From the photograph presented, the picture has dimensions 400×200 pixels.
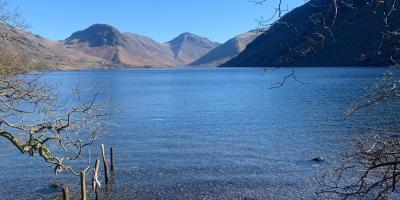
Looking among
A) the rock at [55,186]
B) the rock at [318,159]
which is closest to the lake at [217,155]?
the rock at [318,159]

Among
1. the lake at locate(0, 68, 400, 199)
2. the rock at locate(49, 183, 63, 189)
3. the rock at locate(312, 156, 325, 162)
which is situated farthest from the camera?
the rock at locate(312, 156, 325, 162)

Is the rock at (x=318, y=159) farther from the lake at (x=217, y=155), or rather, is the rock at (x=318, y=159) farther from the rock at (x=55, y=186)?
the rock at (x=55, y=186)

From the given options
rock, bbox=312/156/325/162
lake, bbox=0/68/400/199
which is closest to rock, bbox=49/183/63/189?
lake, bbox=0/68/400/199

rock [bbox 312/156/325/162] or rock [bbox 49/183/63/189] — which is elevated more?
rock [bbox 49/183/63/189]

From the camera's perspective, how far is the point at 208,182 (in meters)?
37.5

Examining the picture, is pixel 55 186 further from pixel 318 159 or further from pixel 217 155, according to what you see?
pixel 318 159

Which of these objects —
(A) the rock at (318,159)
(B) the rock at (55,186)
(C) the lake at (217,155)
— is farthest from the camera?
(A) the rock at (318,159)

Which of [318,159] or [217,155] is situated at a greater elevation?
[318,159]

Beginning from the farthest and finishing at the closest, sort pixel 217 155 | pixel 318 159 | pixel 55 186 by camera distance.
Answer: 1. pixel 217 155
2. pixel 318 159
3. pixel 55 186

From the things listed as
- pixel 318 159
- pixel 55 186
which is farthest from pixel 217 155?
pixel 55 186

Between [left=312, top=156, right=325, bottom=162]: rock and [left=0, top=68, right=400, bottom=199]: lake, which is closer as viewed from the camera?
[left=0, top=68, right=400, bottom=199]: lake

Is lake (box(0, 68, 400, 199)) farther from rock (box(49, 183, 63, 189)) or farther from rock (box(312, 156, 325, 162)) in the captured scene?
rock (box(49, 183, 63, 189))

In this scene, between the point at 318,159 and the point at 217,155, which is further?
the point at 217,155

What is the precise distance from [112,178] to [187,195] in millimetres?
8307
